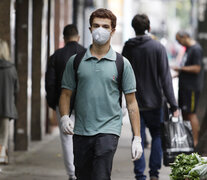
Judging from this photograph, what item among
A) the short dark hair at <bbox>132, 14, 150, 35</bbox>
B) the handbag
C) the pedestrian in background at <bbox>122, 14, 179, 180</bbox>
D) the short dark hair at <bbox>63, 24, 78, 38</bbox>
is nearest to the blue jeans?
the pedestrian in background at <bbox>122, 14, 179, 180</bbox>

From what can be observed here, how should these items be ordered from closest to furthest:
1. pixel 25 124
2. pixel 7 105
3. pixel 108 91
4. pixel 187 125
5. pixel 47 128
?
pixel 108 91 → pixel 187 125 → pixel 7 105 → pixel 25 124 → pixel 47 128

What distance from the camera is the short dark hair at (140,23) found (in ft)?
26.1

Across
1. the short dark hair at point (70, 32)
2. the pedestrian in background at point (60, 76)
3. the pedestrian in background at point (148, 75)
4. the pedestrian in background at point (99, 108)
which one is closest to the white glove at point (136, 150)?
the pedestrian in background at point (99, 108)

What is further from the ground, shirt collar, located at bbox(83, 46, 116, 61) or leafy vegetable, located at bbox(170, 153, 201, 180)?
shirt collar, located at bbox(83, 46, 116, 61)

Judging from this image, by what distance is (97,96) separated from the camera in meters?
5.50

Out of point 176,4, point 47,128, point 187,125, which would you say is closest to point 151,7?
point 176,4

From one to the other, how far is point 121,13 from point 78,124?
2560 centimetres

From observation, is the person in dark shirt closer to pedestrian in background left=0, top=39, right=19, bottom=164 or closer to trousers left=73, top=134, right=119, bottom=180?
pedestrian in background left=0, top=39, right=19, bottom=164

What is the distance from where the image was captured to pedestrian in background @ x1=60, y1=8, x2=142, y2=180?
5.50 meters

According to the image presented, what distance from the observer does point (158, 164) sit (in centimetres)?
820

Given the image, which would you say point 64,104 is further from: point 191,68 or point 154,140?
point 191,68

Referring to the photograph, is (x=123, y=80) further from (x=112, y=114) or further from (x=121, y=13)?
(x=121, y=13)

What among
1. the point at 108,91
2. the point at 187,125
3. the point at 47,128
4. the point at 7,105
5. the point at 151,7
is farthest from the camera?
the point at 151,7

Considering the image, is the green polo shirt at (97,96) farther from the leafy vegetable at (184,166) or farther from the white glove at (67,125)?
the leafy vegetable at (184,166)
